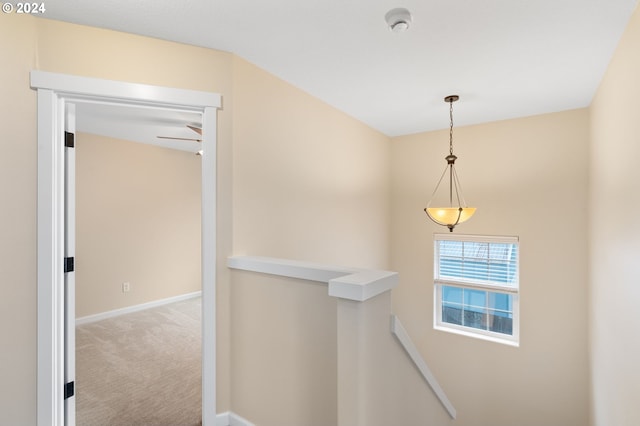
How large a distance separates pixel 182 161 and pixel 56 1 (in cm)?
394

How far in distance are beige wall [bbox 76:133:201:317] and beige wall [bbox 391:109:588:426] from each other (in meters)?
4.01

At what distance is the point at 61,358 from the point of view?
183cm

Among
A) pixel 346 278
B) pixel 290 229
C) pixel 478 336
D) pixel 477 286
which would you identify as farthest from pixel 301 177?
pixel 478 336

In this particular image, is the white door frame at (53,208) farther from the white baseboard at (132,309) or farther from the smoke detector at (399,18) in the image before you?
the white baseboard at (132,309)

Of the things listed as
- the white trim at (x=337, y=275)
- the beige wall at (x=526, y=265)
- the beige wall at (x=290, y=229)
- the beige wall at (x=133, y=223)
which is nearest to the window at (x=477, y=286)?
the beige wall at (x=526, y=265)

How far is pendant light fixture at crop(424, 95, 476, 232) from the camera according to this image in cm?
282

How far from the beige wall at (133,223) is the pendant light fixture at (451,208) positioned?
4199 millimetres

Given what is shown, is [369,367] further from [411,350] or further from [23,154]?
[23,154]

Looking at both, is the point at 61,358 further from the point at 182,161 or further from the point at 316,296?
the point at 182,161

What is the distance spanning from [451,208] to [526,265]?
1.83 meters

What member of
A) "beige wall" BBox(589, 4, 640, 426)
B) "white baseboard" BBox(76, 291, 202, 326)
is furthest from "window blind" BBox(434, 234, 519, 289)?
"white baseboard" BBox(76, 291, 202, 326)

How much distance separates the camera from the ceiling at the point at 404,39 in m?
1.76

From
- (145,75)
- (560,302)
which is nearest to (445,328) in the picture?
(560,302)

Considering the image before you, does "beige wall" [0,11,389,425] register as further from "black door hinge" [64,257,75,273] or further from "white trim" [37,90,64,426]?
"black door hinge" [64,257,75,273]
